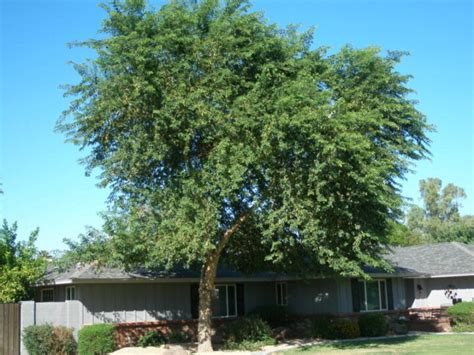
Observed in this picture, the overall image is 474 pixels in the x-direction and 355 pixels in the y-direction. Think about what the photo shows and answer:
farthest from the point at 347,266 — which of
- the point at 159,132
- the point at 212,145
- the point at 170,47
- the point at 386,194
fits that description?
the point at 170,47

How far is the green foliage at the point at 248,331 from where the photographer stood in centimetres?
2545

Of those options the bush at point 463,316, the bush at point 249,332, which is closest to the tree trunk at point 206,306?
the bush at point 249,332

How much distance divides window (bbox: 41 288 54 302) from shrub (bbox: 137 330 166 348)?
4.75 m

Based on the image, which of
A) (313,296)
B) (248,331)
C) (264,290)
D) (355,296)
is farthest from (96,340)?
(355,296)

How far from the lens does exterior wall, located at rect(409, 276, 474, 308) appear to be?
33.4 m

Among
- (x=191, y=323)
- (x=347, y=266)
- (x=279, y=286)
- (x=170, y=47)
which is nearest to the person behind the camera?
(x=170, y=47)

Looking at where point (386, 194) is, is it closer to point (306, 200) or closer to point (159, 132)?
point (306, 200)

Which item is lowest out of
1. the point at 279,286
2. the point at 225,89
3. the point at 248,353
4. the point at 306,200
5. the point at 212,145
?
the point at 248,353

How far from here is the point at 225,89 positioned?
19984 mm

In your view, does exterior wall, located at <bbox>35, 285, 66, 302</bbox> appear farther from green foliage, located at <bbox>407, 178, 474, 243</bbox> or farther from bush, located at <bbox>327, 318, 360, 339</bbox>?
green foliage, located at <bbox>407, 178, 474, 243</bbox>

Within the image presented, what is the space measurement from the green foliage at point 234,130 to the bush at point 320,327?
710 cm

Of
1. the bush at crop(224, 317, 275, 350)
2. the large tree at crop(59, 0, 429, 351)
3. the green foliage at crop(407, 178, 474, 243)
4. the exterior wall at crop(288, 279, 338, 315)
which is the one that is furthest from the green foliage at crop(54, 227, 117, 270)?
the green foliage at crop(407, 178, 474, 243)

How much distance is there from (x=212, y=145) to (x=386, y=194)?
6.35m

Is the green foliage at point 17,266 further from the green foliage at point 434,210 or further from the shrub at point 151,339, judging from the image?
the green foliage at point 434,210
